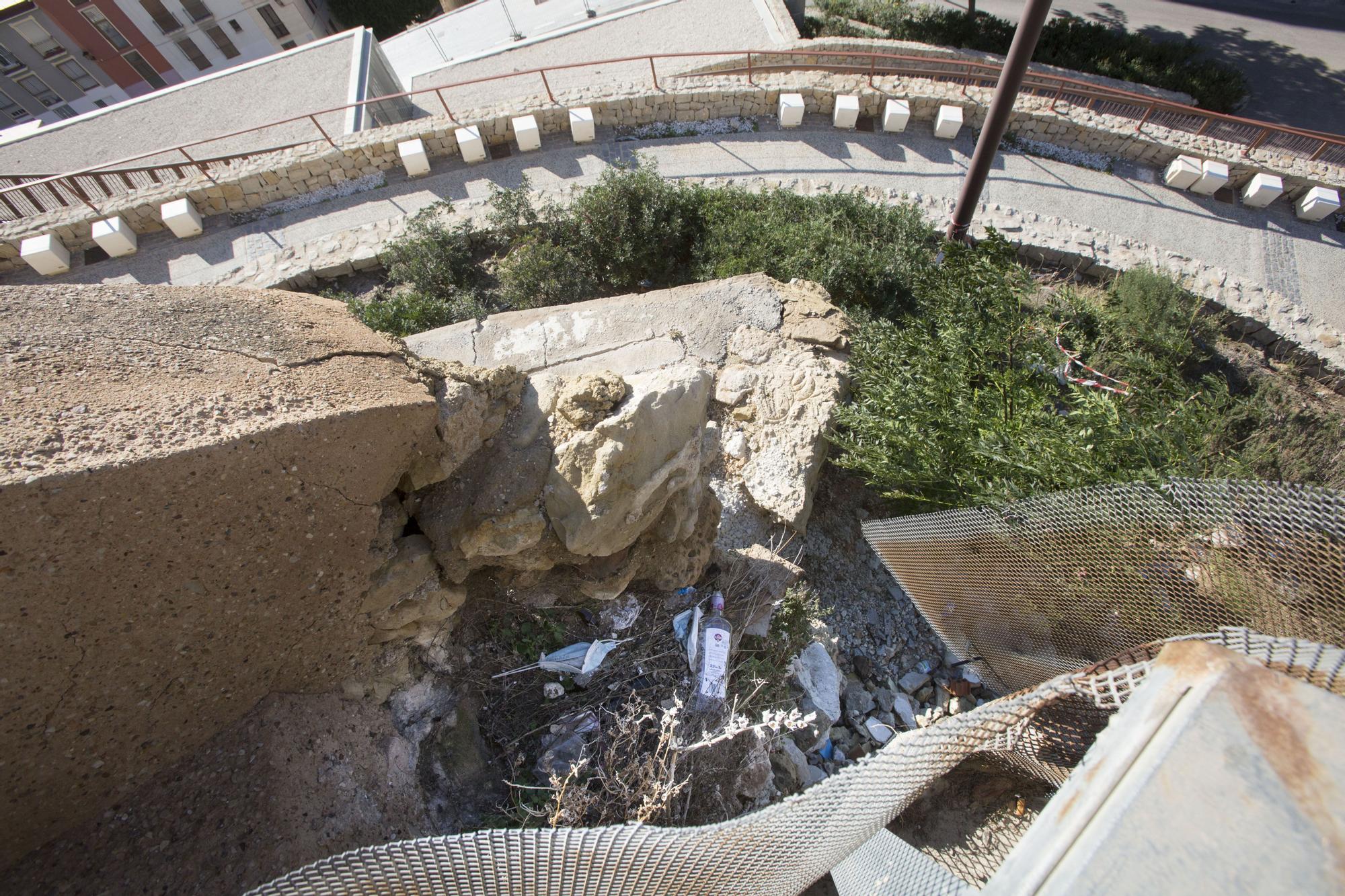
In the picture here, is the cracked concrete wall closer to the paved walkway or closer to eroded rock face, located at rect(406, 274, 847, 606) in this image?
eroded rock face, located at rect(406, 274, 847, 606)

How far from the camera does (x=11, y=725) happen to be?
2.26 meters

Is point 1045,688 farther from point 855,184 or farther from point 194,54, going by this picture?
point 194,54

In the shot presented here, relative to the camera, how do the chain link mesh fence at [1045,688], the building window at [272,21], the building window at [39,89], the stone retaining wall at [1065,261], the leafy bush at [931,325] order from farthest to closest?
the building window at [272,21], the building window at [39,89], the stone retaining wall at [1065,261], the leafy bush at [931,325], the chain link mesh fence at [1045,688]

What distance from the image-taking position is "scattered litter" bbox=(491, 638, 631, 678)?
382 cm

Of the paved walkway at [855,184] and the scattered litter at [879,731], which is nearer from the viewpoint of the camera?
the scattered litter at [879,731]

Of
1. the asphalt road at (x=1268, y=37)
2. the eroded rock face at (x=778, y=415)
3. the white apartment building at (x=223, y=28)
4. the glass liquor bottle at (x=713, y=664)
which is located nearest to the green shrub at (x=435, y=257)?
the eroded rock face at (x=778, y=415)

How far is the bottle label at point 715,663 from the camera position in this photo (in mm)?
3877

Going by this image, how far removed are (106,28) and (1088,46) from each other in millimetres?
26213

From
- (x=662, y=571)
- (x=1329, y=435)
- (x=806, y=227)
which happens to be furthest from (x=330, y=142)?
(x=1329, y=435)

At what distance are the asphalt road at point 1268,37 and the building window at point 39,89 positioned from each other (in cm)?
2625

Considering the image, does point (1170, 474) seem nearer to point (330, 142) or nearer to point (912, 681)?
point (912, 681)

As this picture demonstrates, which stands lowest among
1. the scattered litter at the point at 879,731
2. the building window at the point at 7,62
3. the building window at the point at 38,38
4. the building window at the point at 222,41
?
the scattered litter at the point at 879,731

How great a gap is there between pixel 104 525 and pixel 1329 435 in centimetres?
917

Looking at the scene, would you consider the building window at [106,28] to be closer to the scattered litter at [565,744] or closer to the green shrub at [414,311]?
the green shrub at [414,311]
